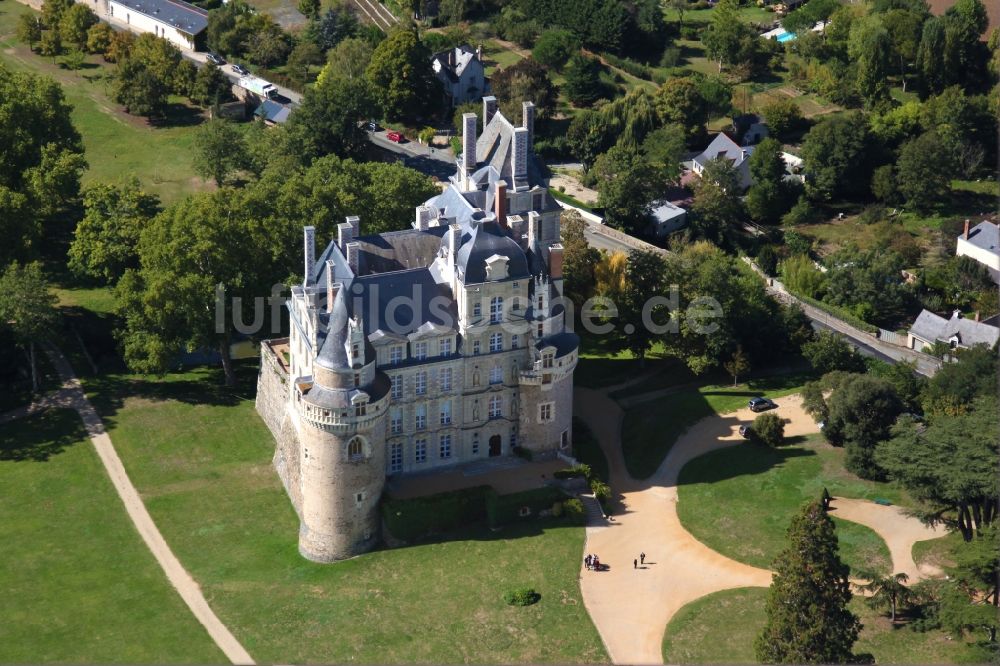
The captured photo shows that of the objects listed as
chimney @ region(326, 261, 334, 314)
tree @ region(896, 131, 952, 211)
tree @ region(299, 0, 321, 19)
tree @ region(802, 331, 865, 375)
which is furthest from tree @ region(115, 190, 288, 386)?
tree @ region(299, 0, 321, 19)

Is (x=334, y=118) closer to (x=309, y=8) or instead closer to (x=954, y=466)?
(x=309, y=8)

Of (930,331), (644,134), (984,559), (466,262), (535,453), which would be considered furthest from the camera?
(644,134)

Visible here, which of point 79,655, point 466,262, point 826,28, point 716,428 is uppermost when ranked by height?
point 826,28

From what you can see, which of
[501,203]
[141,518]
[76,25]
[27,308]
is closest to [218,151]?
[27,308]

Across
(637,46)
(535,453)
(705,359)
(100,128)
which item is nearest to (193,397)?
(535,453)

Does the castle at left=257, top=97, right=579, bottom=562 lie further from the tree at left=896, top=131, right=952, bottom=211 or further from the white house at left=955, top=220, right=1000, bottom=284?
the tree at left=896, top=131, right=952, bottom=211

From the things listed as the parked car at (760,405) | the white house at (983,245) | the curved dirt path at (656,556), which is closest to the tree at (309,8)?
the white house at (983,245)

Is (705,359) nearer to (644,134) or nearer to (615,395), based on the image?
(615,395)
